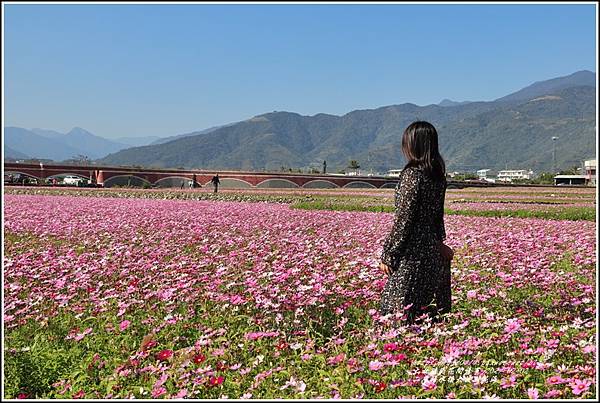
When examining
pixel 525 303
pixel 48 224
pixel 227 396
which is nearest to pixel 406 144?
pixel 525 303

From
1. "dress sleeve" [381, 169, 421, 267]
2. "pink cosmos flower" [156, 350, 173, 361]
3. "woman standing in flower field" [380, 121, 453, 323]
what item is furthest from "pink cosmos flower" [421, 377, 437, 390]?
"dress sleeve" [381, 169, 421, 267]

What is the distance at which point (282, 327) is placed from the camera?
434 cm

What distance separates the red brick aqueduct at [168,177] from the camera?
2288 inches

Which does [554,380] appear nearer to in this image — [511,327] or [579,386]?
[579,386]

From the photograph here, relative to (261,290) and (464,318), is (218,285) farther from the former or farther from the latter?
(464,318)

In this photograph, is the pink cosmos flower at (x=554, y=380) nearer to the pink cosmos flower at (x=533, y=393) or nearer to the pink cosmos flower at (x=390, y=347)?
the pink cosmos flower at (x=533, y=393)

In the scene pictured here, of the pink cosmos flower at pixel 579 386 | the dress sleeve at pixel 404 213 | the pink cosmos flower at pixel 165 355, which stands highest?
the dress sleeve at pixel 404 213

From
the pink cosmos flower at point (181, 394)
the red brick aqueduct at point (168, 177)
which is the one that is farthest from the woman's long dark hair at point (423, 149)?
the red brick aqueduct at point (168, 177)

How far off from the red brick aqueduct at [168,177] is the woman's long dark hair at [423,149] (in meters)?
50.6

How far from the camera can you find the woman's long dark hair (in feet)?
14.9

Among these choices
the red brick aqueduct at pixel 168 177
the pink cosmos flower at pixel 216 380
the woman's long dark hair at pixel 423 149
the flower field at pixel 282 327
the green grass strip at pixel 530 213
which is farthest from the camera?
the red brick aqueduct at pixel 168 177

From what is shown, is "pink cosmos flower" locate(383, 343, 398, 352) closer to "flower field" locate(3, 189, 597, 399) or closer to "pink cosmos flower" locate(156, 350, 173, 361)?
"flower field" locate(3, 189, 597, 399)

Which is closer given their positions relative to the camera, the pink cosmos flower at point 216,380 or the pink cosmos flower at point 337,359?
the pink cosmos flower at point 216,380

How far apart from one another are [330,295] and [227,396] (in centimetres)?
208
